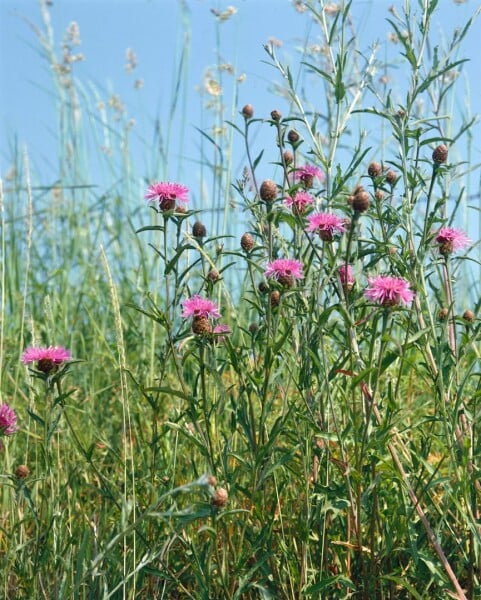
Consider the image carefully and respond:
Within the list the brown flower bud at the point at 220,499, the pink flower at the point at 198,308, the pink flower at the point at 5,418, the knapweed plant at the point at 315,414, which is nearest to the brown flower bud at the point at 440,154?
the knapweed plant at the point at 315,414

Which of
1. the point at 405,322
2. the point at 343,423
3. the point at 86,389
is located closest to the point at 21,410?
the point at 86,389

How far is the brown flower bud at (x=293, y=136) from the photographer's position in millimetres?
1834

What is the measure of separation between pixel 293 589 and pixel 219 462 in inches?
10.8

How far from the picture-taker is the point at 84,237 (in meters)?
4.23

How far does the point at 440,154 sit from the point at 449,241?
0.17m

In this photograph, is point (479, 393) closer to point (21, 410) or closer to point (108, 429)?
point (108, 429)

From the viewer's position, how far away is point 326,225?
5.13 feet

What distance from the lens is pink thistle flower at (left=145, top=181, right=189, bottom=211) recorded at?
165cm

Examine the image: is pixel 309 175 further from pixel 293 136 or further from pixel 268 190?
pixel 268 190

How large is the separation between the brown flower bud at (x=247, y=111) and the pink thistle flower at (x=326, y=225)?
41cm

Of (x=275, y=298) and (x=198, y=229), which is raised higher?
(x=198, y=229)

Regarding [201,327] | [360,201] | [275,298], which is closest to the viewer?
[360,201]

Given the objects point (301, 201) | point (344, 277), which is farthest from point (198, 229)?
point (344, 277)

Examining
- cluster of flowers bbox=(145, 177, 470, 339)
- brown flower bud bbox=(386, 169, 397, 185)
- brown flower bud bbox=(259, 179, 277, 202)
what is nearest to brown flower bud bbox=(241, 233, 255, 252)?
cluster of flowers bbox=(145, 177, 470, 339)
